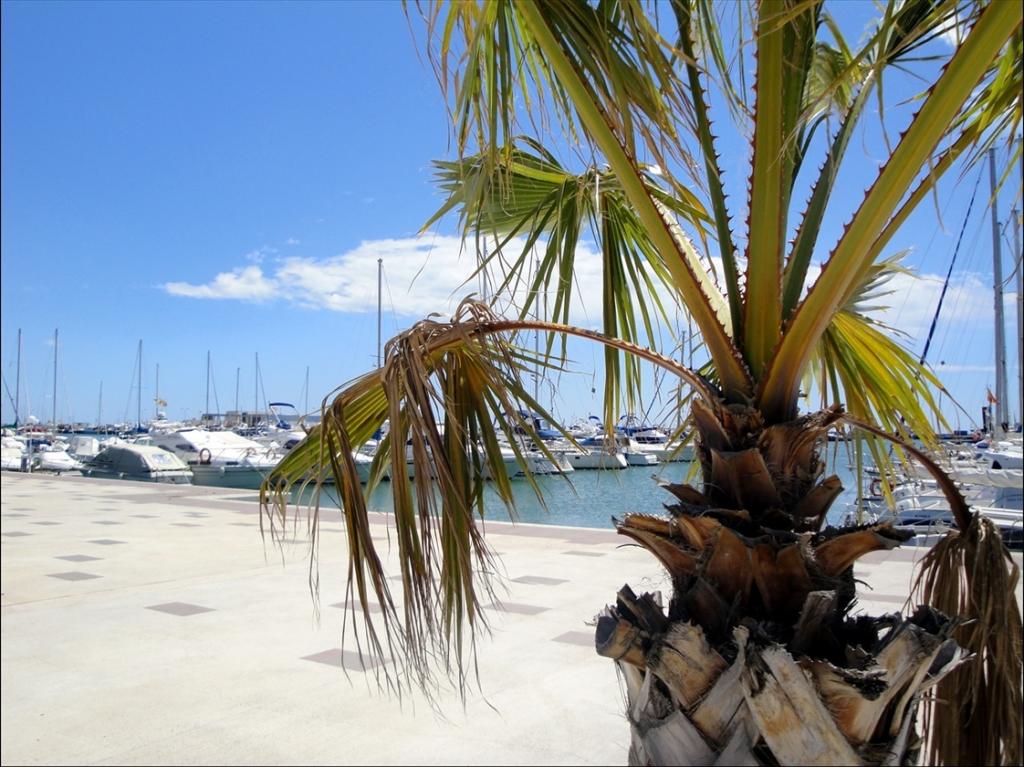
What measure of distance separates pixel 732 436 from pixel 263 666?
513 centimetres

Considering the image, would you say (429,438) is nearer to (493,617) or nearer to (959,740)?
(959,740)

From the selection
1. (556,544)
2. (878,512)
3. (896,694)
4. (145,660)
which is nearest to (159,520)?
(556,544)

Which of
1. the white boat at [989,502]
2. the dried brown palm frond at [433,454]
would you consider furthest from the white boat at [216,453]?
the dried brown palm frond at [433,454]

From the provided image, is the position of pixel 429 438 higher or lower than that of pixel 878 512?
higher

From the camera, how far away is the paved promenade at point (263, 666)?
194 inches

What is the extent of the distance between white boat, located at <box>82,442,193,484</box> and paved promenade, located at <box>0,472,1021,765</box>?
22668mm

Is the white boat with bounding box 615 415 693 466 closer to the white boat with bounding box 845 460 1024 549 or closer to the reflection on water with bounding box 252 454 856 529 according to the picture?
the reflection on water with bounding box 252 454 856 529

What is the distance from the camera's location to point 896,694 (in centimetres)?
211

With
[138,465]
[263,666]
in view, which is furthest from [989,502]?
[138,465]

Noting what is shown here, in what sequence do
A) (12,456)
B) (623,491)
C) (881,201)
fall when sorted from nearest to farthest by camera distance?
(881,201)
(623,491)
(12,456)

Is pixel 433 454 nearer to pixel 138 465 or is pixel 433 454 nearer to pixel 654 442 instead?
pixel 654 442

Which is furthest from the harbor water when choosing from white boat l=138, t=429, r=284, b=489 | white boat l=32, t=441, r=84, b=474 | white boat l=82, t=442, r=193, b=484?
white boat l=32, t=441, r=84, b=474

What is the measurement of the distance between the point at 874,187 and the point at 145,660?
636 cm

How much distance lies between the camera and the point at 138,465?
35.1 meters
